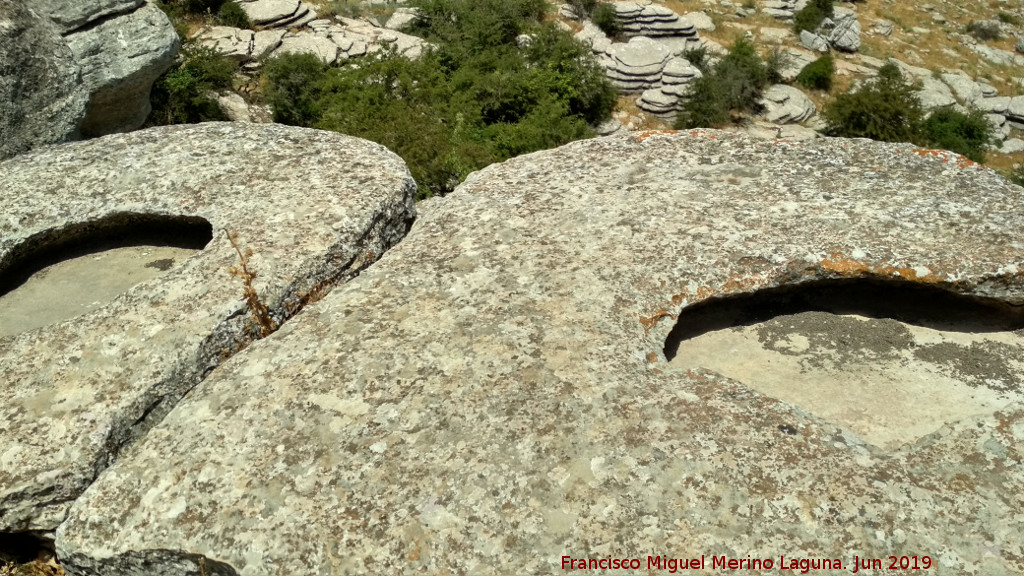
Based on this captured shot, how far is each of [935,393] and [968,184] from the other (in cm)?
138

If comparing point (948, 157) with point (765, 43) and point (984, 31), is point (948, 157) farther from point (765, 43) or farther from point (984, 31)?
point (984, 31)

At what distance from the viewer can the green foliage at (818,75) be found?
20.7 meters

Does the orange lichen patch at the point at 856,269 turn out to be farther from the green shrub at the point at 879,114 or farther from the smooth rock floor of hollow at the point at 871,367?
the green shrub at the point at 879,114

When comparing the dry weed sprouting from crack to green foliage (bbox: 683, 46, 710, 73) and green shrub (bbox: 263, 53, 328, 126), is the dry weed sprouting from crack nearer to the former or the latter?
green shrub (bbox: 263, 53, 328, 126)

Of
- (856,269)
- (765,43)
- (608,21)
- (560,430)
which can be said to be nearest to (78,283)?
(560,430)

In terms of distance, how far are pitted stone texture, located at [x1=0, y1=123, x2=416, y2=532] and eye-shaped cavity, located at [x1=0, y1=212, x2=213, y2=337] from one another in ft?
0.51

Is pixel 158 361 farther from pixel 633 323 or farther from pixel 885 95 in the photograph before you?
pixel 885 95

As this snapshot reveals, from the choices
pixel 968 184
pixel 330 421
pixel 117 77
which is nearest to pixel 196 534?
pixel 330 421

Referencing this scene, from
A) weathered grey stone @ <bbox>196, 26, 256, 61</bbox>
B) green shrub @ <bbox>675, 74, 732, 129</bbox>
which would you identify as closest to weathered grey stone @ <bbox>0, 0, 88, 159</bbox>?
Result: weathered grey stone @ <bbox>196, 26, 256, 61</bbox>

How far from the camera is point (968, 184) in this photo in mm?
4434

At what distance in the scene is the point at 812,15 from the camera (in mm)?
23406

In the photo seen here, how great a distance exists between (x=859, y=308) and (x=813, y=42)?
2062 centimetres

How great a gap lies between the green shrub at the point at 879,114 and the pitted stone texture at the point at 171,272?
15.3 meters

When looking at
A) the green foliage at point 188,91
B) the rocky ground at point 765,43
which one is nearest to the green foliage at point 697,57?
the rocky ground at point 765,43
